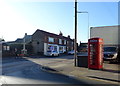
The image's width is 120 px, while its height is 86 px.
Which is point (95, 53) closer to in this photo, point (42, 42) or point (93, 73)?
point (93, 73)

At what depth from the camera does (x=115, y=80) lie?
8555mm

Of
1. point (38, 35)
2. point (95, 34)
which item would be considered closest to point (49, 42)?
point (38, 35)

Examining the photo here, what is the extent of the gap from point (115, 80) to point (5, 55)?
93.0 ft

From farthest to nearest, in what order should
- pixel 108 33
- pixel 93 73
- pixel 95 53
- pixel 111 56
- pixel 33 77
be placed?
pixel 108 33, pixel 111 56, pixel 95 53, pixel 93 73, pixel 33 77

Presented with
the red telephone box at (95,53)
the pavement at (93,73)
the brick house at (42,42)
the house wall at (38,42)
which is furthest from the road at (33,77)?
the house wall at (38,42)

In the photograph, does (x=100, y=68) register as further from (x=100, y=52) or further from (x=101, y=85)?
(x=101, y=85)

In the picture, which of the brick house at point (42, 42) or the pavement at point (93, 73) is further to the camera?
the brick house at point (42, 42)

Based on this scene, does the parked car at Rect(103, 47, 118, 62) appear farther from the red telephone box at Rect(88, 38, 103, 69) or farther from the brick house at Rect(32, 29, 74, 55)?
the brick house at Rect(32, 29, 74, 55)

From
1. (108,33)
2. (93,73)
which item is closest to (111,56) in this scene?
(108,33)

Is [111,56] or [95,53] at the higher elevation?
[95,53]

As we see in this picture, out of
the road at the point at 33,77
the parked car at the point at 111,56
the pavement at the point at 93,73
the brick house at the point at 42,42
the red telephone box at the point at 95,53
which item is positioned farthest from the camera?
the brick house at the point at 42,42

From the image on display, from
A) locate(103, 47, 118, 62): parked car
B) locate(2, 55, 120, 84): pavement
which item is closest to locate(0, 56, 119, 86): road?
locate(2, 55, 120, 84): pavement

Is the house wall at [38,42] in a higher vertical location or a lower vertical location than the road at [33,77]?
higher

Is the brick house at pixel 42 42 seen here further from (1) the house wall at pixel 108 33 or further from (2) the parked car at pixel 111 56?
(2) the parked car at pixel 111 56
